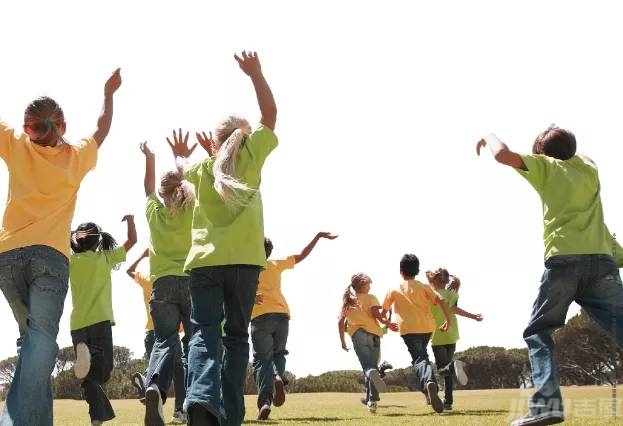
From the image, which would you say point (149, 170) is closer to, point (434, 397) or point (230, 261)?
point (230, 261)

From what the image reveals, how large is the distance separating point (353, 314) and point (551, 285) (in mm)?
7711

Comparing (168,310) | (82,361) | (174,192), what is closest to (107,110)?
(174,192)

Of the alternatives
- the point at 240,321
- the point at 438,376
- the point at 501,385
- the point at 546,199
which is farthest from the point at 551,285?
the point at 501,385

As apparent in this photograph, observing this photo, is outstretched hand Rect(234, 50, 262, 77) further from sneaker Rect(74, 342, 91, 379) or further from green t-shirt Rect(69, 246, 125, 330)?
green t-shirt Rect(69, 246, 125, 330)

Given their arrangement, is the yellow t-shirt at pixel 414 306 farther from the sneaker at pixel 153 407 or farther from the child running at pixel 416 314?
the sneaker at pixel 153 407

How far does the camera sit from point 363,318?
1441 cm

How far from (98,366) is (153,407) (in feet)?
6.75

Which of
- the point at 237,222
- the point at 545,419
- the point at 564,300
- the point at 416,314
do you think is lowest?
the point at 545,419

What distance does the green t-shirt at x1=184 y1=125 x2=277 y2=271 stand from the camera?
601 centimetres

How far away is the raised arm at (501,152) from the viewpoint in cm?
680

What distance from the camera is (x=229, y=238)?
6.02 metres

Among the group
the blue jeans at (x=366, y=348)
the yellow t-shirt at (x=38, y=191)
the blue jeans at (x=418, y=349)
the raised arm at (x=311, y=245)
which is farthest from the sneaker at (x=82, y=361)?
the blue jeans at (x=366, y=348)

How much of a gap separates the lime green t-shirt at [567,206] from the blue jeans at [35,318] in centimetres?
383

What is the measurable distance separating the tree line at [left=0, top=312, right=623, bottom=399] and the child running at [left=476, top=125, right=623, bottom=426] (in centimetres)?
2069
